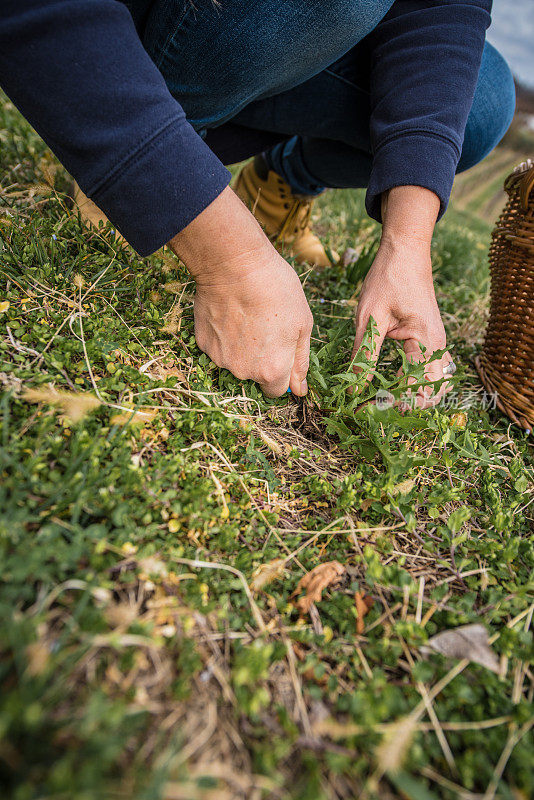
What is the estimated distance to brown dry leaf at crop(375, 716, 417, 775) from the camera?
0.77 m

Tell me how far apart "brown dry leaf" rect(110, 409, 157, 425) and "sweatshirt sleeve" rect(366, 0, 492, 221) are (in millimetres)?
1109

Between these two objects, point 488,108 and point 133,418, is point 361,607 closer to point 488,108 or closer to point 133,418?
point 133,418

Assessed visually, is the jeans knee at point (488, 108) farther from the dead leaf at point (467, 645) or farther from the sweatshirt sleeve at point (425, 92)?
the dead leaf at point (467, 645)

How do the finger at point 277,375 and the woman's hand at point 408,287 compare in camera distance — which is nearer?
the finger at point 277,375

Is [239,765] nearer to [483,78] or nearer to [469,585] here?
[469,585]

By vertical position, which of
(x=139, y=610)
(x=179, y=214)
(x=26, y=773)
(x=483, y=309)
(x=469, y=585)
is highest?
(x=179, y=214)

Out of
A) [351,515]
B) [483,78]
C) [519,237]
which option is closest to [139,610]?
[351,515]

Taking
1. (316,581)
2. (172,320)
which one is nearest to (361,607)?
(316,581)

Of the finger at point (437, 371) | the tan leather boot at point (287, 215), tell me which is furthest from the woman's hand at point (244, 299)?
the tan leather boot at point (287, 215)

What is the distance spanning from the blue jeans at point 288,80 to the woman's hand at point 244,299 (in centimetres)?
60

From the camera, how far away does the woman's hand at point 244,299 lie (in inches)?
50.1

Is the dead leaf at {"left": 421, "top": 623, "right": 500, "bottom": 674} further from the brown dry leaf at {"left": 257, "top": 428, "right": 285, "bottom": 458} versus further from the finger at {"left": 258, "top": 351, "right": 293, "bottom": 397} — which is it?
the finger at {"left": 258, "top": 351, "right": 293, "bottom": 397}

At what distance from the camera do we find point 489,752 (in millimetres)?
898

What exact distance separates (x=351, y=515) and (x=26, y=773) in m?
0.88
